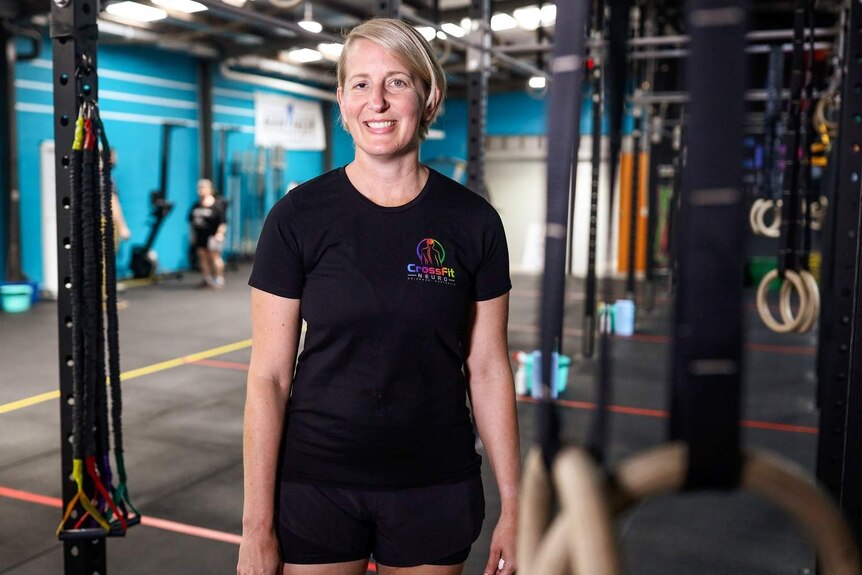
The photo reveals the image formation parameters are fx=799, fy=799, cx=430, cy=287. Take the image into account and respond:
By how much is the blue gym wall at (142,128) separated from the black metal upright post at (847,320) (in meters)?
7.79

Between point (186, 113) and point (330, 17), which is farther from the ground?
point (330, 17)

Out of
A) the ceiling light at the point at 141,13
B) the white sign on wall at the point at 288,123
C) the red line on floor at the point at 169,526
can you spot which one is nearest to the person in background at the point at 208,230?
the ceiling light at the point at 141,13

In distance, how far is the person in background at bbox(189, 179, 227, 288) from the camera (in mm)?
10656

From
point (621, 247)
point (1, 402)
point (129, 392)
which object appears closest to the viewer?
point (1, 402)

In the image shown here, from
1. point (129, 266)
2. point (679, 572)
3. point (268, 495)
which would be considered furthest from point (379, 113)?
point (129, 266)

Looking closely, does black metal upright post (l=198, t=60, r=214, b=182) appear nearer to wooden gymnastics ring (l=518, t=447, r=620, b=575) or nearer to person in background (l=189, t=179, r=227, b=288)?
person in background (l=189, t=179, r=227, b=288)

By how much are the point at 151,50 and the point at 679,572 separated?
11.1 m

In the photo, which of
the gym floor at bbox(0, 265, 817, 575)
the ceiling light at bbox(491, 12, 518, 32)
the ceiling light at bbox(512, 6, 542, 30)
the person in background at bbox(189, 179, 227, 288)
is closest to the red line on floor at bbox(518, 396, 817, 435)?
the gym floor at bbox(0, 265, 817, 575)

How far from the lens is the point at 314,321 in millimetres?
1373

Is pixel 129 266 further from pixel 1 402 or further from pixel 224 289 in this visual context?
pixel 1 402

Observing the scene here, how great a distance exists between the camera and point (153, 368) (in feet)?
20.1

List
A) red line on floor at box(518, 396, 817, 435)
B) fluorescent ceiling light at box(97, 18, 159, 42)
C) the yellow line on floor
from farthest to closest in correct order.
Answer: fluorescent ceiling light at box(97, 18, 159, 42), the yellow line on floor, red line on floor at box(518, 396, 817, 435)

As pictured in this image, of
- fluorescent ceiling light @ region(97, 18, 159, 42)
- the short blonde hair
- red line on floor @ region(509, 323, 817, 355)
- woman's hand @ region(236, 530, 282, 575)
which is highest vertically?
fluorescent ceiling light @ region(97, 18, 159, 42)

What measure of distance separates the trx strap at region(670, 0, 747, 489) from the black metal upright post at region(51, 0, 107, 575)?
6.35 ft
